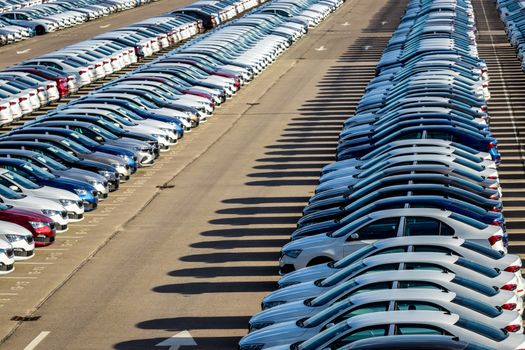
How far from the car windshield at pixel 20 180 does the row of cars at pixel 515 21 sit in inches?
965

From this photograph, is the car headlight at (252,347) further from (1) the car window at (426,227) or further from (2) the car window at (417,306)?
(1) the car window at (426,227)

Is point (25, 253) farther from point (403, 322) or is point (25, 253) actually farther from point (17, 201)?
point (403, 322)

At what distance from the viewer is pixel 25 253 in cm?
2462

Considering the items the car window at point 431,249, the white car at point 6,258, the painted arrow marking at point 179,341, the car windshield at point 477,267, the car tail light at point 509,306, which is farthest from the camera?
the white car at point 6,258

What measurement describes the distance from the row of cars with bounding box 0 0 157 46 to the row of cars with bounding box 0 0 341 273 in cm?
1812


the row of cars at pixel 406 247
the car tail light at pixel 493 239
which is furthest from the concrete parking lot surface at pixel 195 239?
the car tail light at pixel 493 239

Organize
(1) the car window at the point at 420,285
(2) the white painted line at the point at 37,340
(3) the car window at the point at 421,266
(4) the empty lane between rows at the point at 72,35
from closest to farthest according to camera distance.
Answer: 1. (1) the car window at the point at 420,285
2. (3) the car window at the point at 421,266
3. (2) the white painted line at the point at 37,340
4. (4) the empty lane between rows at the point at 72,35

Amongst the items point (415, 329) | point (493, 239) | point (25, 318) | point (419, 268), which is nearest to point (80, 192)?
point (25, 318)

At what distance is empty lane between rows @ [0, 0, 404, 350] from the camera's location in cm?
2067

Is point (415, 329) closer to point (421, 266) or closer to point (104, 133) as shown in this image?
point (421, 266)

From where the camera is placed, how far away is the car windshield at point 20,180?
2784 cm

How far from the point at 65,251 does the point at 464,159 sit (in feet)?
26.1

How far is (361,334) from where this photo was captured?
15.3 m

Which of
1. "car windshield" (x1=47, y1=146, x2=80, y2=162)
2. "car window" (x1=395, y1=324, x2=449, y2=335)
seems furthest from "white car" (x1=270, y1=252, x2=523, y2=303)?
"car windshield" (x1=47, y1=146, x2=80, y2=162)
